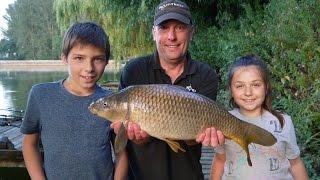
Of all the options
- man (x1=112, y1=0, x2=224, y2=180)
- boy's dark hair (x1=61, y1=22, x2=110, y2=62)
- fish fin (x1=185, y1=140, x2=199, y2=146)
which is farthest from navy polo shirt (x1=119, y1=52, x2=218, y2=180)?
boy's dark hair (x1=61, y1=22, x2=110, y2=62)

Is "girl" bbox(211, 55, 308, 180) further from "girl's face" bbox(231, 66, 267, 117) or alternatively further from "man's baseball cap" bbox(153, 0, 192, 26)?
"man's baseball cap" bbox(153, 0, 192, 26)

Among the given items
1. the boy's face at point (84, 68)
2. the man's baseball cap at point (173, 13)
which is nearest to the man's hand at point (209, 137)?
the boy's face at point (84, 68)

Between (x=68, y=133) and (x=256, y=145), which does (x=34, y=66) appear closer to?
(x=68, y=133)

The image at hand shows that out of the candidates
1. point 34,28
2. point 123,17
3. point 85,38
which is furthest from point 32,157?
point 34,28

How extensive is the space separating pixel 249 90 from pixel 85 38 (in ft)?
3.18

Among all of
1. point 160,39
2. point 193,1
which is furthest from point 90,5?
point 160,39

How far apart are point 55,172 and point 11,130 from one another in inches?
281

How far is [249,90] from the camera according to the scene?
246 cm

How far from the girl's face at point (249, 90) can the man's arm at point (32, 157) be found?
45.7 inches

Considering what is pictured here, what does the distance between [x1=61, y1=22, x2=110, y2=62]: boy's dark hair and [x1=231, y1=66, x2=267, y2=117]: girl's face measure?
776 mm

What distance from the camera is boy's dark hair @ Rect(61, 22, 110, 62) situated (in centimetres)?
229

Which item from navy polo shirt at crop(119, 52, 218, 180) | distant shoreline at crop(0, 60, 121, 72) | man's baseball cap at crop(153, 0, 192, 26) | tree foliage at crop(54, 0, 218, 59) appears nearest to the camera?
navy polo shirt at crop(119, 52, 218, 180)

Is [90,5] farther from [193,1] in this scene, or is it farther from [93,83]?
[93,83]

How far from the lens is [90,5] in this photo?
Answer: 15.9 m
